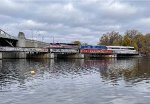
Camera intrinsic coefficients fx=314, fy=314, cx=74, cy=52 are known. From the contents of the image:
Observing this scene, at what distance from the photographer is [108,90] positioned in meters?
39.7

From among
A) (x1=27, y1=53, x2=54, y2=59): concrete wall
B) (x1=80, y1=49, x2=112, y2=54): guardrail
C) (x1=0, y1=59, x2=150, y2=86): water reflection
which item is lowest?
(x1=0, y1=59, x2=150, y2=86): water reflection

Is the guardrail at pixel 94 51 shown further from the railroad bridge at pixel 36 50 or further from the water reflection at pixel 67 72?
the water reflection at pixel 67 72

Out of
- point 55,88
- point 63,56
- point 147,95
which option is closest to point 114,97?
point 147,95

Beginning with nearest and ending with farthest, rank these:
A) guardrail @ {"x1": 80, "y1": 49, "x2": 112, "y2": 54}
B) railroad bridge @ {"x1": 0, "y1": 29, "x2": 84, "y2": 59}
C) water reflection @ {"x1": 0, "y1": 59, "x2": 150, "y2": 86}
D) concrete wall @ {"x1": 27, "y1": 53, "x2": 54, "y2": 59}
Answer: water reflection @ {"x1": 0, "y1": 59, "x2": 150, "y2": 86} < railroad bridge @ {"x1": 0, "y1": 29, "x2": 84, "y2": 59} < concrete wall @ {"x1": 27, "y1": 53, "x2": 54, "y2": 59} < guardrail @ {"x1": 80, "y1": 49, "x2": 112, "y2": 54}

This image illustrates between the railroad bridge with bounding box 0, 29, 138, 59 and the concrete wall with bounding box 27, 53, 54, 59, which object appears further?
the concrete wall with bounding box 27, 53, 54, 59

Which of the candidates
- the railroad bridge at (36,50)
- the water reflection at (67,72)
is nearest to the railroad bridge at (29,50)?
the railroad bridge at (36,50)

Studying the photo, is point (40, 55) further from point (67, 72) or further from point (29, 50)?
A: point (67, 72)

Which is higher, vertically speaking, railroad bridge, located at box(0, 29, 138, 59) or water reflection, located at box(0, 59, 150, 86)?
railroad bridge, located at box(0, 29, 138, 59)

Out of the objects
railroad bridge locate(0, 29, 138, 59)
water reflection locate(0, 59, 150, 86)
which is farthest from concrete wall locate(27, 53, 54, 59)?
water reflection locate(0, 59, 150, 86)

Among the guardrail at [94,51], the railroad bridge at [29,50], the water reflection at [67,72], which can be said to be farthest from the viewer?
the guardrail at [94,51]

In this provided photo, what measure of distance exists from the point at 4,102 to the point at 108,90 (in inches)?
552

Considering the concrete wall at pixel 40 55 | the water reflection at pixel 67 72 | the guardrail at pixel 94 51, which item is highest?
the guardrail at pixel 94 51

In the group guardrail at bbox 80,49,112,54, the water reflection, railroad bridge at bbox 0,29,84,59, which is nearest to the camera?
the water reflection

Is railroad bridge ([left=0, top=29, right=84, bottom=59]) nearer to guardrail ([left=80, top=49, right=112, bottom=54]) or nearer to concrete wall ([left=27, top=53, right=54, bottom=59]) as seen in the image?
concrete wall ([left=27, top=53, right=54, bottom=59])
